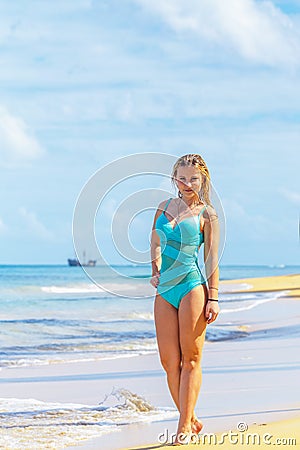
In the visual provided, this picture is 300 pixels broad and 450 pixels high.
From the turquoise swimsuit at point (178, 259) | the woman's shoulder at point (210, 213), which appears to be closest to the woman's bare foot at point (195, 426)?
the turquoise swimsuit at point (178, 259)

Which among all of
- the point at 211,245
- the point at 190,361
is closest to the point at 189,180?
the point at 211,245

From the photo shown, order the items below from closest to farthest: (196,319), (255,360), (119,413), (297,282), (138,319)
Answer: (196,319) → (119,413) → (255,360) → (138,319) → (297,282)

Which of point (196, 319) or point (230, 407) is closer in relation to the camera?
point (196, 319)

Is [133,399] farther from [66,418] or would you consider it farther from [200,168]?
[200,168]

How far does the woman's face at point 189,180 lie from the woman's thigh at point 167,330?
27.2 inches

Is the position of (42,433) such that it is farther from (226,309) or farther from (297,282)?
(297,282)

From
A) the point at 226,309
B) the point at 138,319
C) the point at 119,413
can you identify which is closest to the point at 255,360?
the point at 119,413

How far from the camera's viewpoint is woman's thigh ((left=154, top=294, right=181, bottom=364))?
534cm

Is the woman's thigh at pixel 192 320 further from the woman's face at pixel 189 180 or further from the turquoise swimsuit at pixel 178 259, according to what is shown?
the woman's face at pixel 189 180

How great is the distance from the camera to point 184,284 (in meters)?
5.33

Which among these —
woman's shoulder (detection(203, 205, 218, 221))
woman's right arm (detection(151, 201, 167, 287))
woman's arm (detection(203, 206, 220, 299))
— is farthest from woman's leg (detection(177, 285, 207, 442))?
woman's shoulder (detection(203, 205, 218, 221))

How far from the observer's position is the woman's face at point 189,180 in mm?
5445

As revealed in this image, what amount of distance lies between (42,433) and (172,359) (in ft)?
4.77

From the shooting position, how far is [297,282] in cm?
4581
